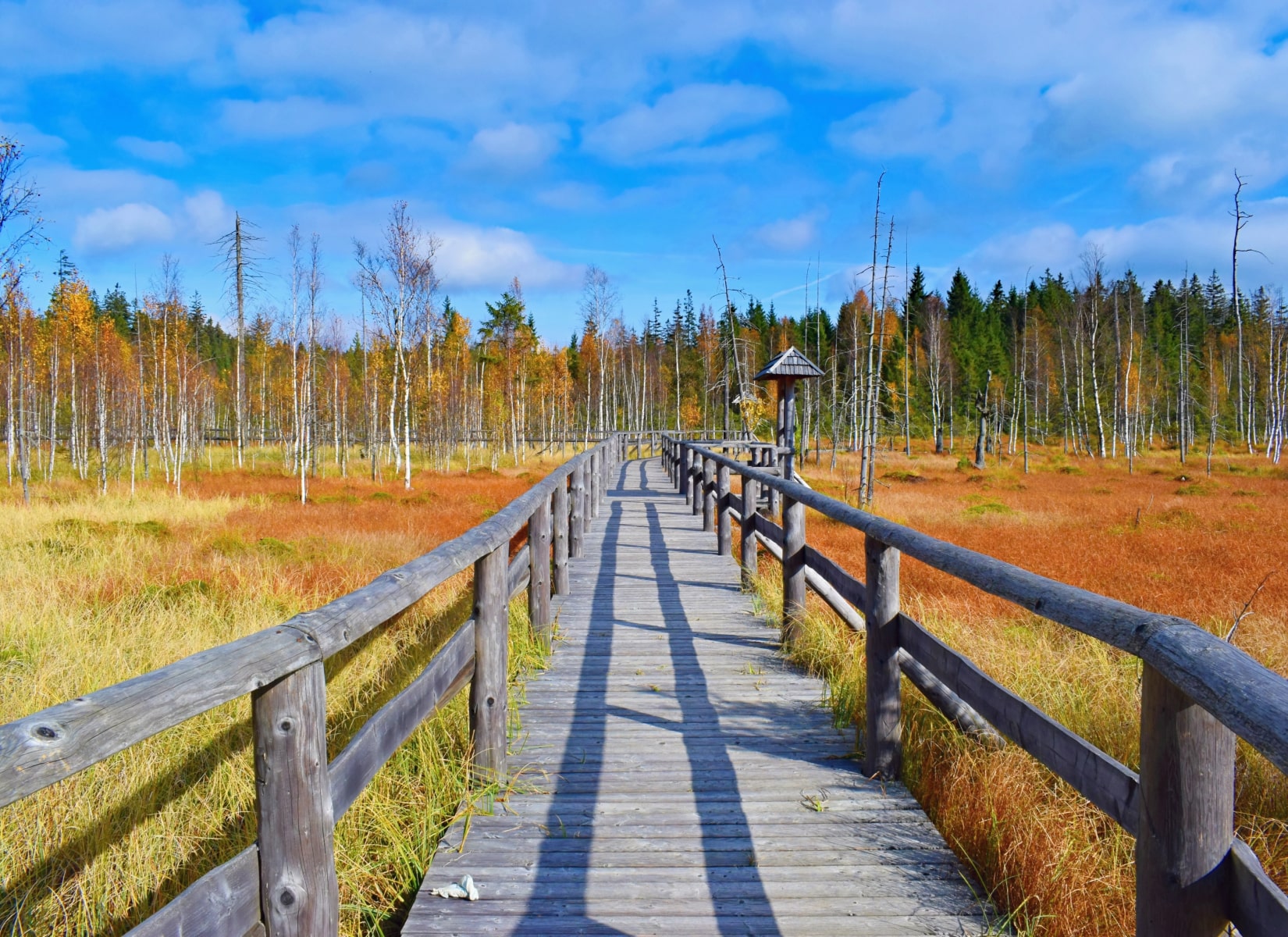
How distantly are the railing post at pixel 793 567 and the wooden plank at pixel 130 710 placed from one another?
4.04 metres

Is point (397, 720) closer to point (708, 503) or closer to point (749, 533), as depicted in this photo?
point (749, 533)

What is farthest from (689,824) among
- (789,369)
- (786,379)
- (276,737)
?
(786,379)

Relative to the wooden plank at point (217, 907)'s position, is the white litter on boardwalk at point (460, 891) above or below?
below

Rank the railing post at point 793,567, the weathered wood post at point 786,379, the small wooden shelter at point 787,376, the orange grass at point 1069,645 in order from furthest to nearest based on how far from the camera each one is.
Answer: the small wooden shelter at point 787,376 → the weathered wood post at point 786,379 → the railing post at point 793,567 → the orange grass at point 1069,645

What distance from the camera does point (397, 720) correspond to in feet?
8.19

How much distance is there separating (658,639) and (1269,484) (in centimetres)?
2571

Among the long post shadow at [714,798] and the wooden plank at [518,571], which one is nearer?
the long post shadow at [714,798]

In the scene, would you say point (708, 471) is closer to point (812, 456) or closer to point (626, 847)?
point (626, 847)

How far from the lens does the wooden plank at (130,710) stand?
3.67ft

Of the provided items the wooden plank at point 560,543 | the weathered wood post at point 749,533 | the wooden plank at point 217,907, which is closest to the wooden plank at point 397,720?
the wooden plank at point 217,907

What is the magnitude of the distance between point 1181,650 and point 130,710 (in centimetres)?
199

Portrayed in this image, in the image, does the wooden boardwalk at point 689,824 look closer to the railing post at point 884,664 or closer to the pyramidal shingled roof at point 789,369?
the railing post at point 884,664

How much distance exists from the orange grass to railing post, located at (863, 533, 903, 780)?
19 centimetres

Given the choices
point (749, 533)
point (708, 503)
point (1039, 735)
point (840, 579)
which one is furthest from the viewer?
point (708, 503)
